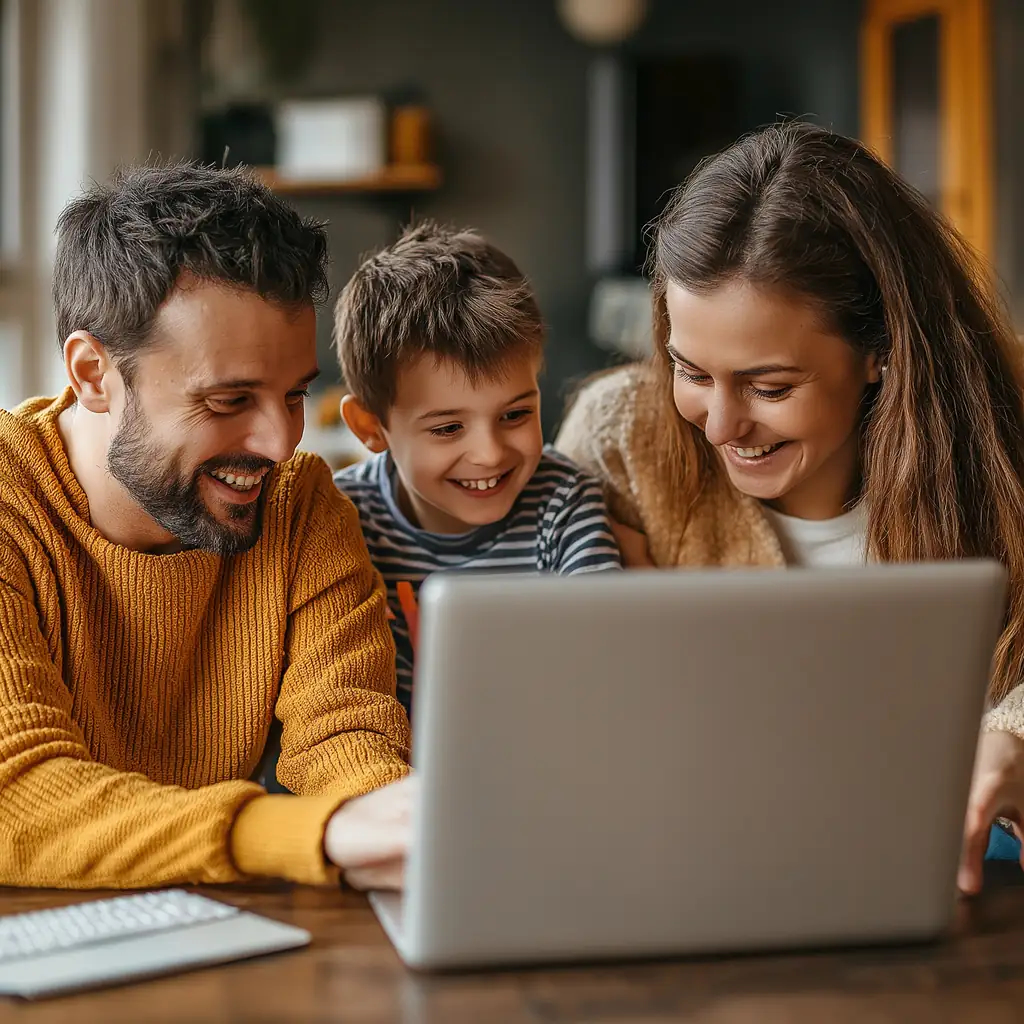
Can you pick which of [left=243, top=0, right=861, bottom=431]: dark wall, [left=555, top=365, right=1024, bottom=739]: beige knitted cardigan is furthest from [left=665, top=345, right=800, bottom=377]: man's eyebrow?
[left=243, top=0, right=861, bottom=431]: dark wall

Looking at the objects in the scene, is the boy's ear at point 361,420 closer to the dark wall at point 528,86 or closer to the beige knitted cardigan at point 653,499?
the beige knitted cardigan at point 653,499

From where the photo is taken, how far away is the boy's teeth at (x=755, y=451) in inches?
62.5

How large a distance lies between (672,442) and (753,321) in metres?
0.28

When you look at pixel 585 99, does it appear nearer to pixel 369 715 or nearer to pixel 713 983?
pixel 369 715

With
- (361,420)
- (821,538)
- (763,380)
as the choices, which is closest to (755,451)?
(763,380)

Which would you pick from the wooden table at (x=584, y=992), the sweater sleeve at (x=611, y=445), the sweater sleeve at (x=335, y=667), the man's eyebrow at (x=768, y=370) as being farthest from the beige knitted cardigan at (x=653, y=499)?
the wooden table at (x=584, y=992)

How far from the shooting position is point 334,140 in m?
4.73

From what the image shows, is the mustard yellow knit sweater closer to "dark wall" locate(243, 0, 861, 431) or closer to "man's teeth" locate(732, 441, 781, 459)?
"man's teeth" locate(732, 441, 781, 459)

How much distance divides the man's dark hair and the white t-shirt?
68 centimetres

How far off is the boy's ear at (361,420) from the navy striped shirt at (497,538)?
0.07 metres

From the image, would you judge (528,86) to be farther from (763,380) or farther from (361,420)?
(763,380)

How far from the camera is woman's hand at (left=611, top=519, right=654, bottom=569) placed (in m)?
1.75

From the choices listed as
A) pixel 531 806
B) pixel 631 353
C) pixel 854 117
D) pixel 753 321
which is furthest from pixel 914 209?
pixel 854 117

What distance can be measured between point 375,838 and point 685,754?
0.28 meters
